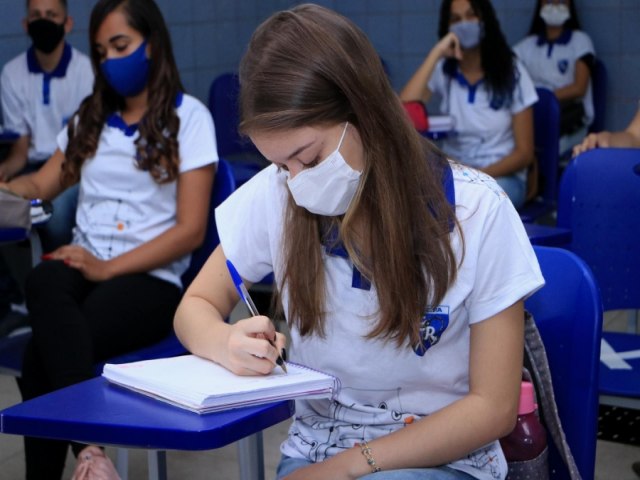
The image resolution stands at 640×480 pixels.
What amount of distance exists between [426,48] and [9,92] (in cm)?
255

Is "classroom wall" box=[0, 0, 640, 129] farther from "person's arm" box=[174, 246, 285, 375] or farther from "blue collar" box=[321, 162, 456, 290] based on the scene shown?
"blue collar" box=[321, 162, 456, 290]

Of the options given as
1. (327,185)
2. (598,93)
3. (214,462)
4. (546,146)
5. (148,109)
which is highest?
(327,185)

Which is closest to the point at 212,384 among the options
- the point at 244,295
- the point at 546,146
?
the point at 244,295

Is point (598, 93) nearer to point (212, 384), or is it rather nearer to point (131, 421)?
point (212, 384)

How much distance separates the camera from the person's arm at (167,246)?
8.41 feet

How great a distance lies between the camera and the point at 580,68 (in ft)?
17.8

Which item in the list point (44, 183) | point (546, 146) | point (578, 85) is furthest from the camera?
Answer: point (578, 85)

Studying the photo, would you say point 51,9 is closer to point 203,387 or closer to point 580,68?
point 580,68

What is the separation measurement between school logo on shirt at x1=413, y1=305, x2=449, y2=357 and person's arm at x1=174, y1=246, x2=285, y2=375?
204 millimetres

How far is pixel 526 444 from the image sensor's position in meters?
1.55

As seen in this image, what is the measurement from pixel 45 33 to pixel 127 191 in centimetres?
196

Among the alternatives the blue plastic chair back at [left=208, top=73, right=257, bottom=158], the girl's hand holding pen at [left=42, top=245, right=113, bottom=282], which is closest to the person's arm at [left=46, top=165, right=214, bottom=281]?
the girl's hand holding pen at [left=42, top=245, right=113, bottom=282]

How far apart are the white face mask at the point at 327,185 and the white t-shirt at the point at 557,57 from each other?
4095 millimetres

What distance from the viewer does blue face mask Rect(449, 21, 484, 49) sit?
4.20m
